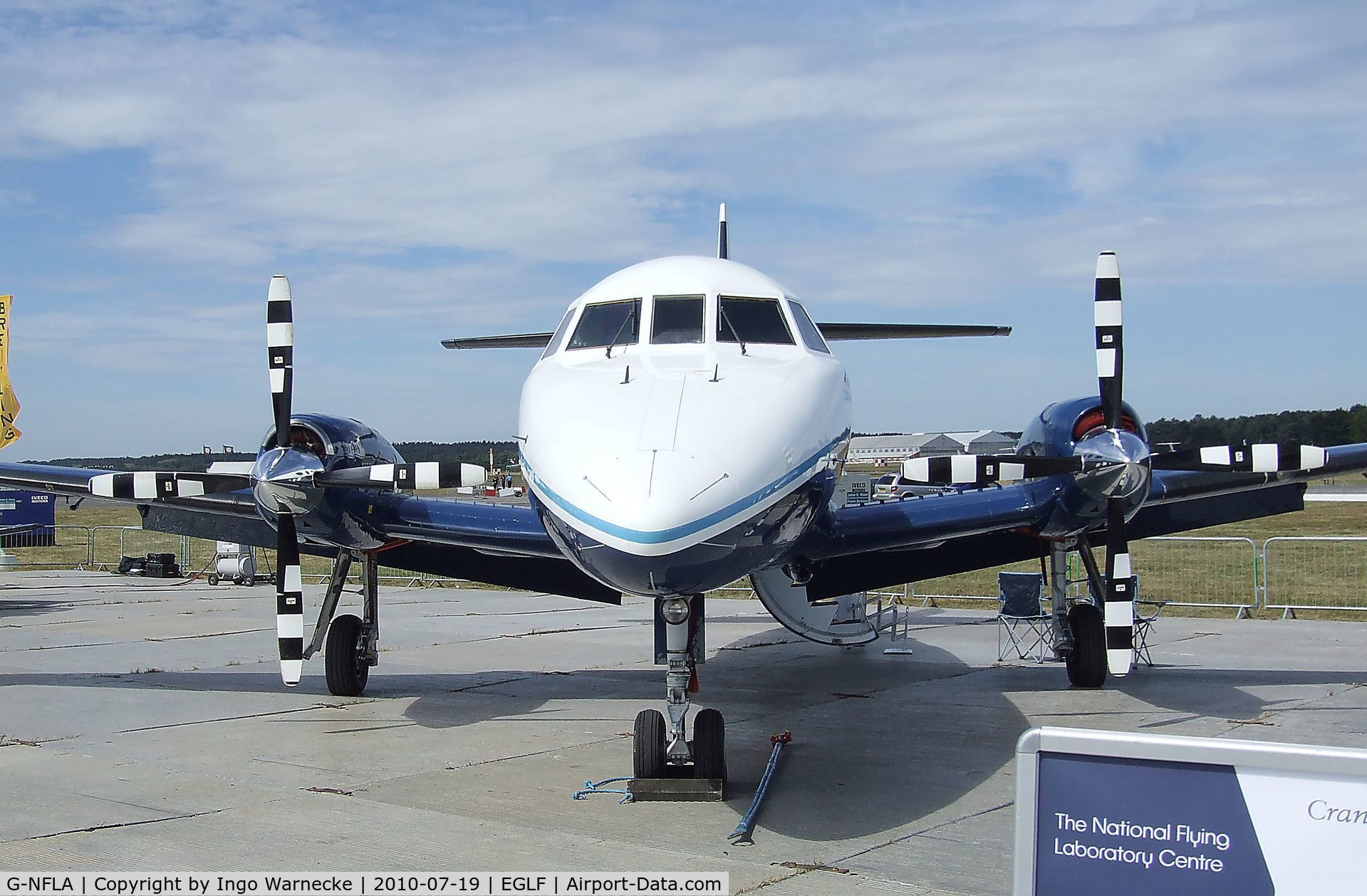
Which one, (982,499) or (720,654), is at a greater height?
(982,499)

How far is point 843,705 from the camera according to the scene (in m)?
11.4

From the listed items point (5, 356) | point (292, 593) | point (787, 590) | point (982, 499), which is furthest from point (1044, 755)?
point (5, 356)

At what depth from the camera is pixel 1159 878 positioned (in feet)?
10.5

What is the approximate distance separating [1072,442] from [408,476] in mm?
5778

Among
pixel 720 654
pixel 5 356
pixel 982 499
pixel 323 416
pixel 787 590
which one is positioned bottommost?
pixel 720 654

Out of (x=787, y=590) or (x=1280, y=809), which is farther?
(x=787, y=590)

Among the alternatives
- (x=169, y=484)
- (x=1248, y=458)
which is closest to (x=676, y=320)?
(x=1248, y=458)

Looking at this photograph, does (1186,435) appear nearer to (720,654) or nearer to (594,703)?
(720,654)

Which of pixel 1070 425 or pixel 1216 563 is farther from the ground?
pixel 1070 425

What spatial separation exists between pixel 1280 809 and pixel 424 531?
890 cm

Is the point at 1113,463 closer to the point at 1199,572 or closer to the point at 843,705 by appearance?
the point at 843,705

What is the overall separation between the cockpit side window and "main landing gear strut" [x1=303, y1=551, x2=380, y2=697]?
4221 mm

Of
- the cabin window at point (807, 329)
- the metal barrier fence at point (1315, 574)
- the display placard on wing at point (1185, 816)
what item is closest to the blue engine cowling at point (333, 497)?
the cabin window at point (807, 329)

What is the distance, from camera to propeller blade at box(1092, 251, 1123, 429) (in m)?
10.4
